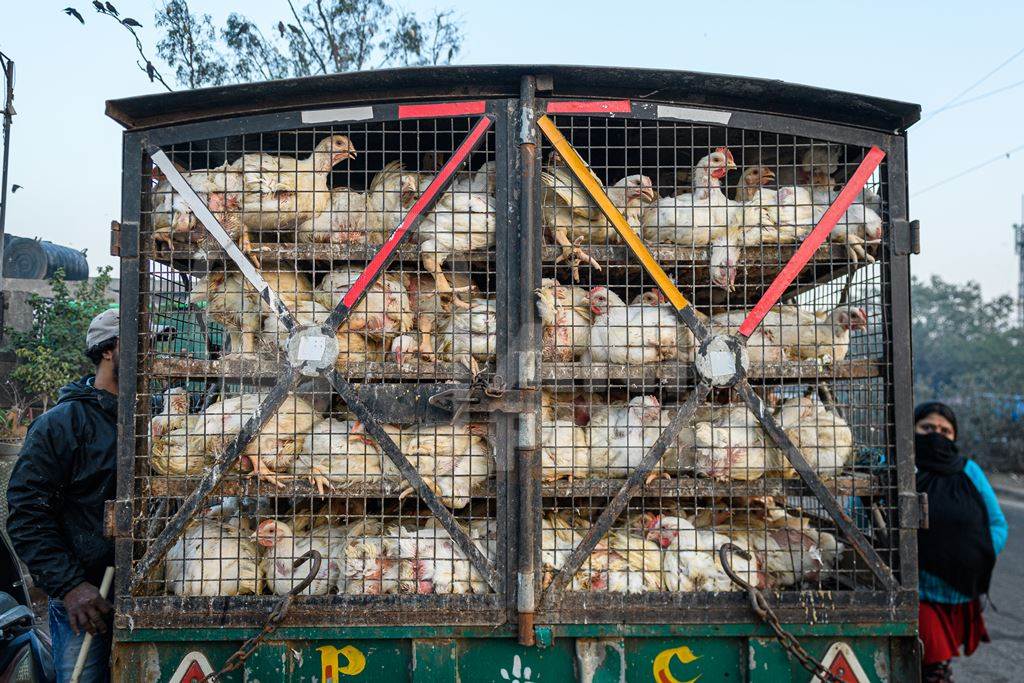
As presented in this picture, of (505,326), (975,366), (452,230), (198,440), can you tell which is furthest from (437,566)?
(975,366)

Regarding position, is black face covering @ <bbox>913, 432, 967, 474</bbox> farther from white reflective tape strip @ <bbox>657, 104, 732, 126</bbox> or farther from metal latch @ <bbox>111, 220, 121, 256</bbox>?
metal latch @ <bbox>111, 220, 121, 256</bbox>

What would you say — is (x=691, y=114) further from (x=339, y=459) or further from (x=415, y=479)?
(x=339, y=459)

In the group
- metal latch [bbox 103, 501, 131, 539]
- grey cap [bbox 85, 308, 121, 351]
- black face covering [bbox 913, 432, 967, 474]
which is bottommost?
metal latch [bbox 103, 501, 131, 539]

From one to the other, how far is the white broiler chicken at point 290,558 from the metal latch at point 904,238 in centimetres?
256

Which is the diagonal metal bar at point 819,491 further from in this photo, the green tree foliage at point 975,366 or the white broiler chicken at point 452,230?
the green tree foliage at point 975,366

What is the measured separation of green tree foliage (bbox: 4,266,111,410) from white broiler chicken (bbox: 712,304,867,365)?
821 cm

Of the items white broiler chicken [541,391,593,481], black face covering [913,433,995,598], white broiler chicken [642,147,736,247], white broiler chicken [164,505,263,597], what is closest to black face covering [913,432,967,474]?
black face covering [913,433,995,598]

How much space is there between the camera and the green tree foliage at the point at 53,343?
8.60 meters

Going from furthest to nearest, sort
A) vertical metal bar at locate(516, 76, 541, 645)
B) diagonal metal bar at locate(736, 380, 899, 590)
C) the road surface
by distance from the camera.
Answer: the road surface → diagonal metal bar at locate(736, 380, 899, 590) → vertical metal bar at locate(516, 76, 541, 645)

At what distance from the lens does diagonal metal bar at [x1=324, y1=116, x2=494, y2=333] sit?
9.60 ft

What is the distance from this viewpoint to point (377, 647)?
2846 millimetres

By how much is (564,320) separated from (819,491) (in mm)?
1259

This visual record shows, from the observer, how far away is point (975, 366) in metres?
25.2

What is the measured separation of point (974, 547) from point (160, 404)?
4104mm
